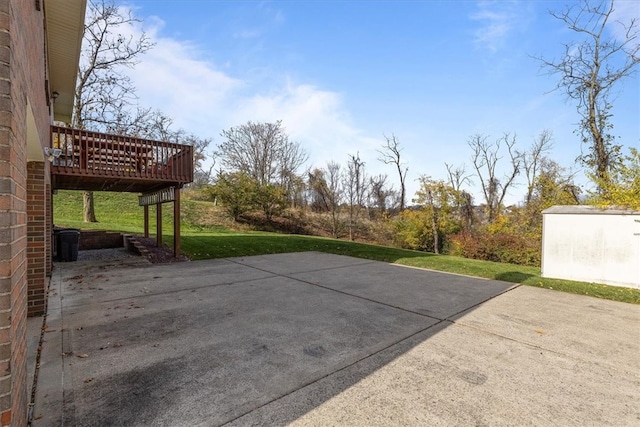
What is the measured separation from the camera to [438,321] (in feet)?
14.6

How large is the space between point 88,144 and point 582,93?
19.5 meters

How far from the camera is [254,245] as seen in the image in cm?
1202

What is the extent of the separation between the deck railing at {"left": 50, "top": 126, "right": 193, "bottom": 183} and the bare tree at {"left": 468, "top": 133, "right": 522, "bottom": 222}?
988 inches

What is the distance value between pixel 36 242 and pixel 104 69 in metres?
15.8

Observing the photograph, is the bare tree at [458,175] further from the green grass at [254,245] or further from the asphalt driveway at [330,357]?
the asphalt driveway at [330,357]

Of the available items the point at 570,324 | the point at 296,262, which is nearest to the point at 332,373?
the point at 570,324

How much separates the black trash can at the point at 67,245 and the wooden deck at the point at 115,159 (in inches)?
59.6

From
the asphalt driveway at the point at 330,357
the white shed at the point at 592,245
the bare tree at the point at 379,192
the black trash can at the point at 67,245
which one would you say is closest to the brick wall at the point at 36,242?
the asphalt driveway at the point at 330,357

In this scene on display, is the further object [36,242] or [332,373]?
[36,242]

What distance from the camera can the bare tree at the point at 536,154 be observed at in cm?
2530

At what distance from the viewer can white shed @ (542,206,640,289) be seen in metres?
6.93

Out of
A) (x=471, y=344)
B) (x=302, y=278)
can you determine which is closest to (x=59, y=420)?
(x=471, y=344)

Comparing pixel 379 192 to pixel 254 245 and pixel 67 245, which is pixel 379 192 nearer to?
pixel 254 245

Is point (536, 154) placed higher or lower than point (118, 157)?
higher
